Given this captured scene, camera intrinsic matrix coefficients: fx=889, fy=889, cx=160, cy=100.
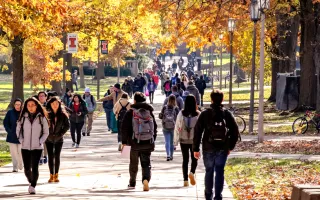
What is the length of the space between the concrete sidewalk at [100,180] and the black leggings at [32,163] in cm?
25

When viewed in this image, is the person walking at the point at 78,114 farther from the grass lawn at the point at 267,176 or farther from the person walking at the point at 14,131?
the person walking at the point at 14,131

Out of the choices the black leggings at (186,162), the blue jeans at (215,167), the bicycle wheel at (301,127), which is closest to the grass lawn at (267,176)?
the black leggings at (186,162)

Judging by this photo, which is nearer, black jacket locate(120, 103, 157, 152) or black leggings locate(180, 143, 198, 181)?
black jacket locate(120, 103, 157, 152)

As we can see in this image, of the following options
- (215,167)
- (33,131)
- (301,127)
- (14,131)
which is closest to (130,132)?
(33,131)

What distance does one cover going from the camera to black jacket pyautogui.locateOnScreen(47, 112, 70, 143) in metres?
15.7

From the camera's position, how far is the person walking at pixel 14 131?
16941 millimetres

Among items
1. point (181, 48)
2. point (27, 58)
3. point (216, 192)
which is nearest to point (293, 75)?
point (27, 58)

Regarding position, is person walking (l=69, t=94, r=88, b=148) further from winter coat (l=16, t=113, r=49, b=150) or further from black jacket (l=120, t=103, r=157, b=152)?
winter coat (l=16, t=113, r=49, b=150)

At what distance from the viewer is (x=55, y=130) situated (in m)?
15.8

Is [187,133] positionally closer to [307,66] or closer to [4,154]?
[4,154]

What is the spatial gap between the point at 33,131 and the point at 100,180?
8.58 feet

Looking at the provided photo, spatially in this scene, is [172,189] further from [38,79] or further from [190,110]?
[38,79]

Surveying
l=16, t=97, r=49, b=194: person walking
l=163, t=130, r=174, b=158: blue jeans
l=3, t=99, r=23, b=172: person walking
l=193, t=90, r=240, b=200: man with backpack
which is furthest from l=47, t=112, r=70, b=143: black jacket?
l=193, t=90, r=240, b=200: man with backpack

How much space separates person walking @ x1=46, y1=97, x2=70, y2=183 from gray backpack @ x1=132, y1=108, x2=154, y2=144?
1.89 metres
